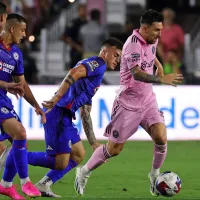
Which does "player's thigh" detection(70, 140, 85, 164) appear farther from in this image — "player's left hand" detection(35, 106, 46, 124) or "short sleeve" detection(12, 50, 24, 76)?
"short sleeve" detection(12, 50, 24, 76)

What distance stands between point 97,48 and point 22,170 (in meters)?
9.72

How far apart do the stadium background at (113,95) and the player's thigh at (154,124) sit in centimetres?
66

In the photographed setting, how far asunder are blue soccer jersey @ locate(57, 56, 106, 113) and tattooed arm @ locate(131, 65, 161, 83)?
1.20 feet

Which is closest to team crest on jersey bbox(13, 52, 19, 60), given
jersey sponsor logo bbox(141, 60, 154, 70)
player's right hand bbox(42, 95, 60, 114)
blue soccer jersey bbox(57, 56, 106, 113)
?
player's right hand bbox(42, 95, 60, 114)

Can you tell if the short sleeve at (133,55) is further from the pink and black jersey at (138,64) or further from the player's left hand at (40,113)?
the player's left hand at (40,113)

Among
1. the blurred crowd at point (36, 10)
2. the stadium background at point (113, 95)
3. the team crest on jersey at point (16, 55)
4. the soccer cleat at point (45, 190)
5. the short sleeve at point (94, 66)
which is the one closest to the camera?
the team crest on jersey at point (16, 55)

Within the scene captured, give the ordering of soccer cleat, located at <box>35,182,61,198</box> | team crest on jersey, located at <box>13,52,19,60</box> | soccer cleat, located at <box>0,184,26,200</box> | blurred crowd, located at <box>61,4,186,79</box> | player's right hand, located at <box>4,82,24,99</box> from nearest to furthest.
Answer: player's right hand, located at <box>4,82,24,99</box>
soccer cleat, located at <box>0,184,26,200</box>
team crest on jersey, located at <box>13,52,19,60</box>
soccer cleat, located at <box>35,182,61,198</box>
blurred crowd, located at <box>61,4,186,79</box>

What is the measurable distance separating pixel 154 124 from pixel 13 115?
1.68 meters

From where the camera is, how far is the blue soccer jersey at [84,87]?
397 inches

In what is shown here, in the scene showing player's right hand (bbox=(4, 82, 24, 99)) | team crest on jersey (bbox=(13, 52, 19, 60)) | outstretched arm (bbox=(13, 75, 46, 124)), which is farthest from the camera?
team crest on jersey (bbox=(13, 52, 19, 60))

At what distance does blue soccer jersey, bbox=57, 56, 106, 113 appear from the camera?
10094 millimetres

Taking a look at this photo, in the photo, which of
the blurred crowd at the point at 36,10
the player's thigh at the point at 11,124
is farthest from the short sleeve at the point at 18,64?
the blurred crowd at the point at 36,10

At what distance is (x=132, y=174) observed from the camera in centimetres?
1266

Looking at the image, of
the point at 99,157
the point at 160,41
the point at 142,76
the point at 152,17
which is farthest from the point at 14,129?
the point at 160,41
